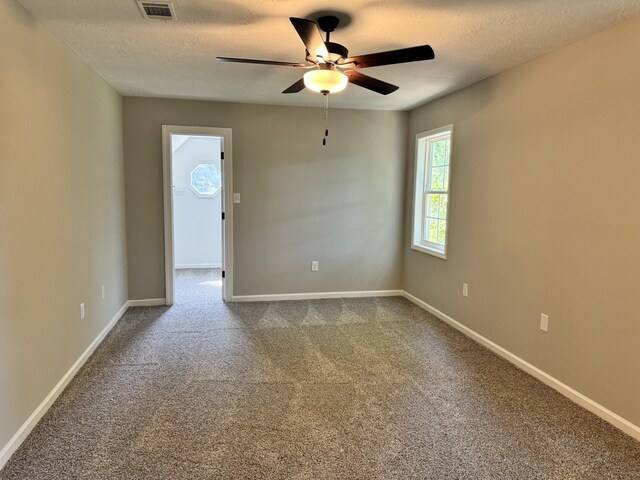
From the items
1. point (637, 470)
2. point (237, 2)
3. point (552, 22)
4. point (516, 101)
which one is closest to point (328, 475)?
point (637, 470)

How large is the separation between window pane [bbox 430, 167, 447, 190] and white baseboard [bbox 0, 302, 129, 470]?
146 inches

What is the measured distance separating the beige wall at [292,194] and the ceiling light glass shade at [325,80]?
7.67 ft

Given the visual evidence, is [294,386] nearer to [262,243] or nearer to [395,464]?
[395,464]

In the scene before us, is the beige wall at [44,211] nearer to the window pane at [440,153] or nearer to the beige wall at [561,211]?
the beige wall at [561,211]

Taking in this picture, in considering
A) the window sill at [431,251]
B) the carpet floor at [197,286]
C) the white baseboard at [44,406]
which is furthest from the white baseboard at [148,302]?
the window sill at [431,251]

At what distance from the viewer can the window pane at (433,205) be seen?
176 inches

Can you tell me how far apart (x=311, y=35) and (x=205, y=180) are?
17.6 feet

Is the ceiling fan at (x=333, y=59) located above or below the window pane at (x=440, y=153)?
above

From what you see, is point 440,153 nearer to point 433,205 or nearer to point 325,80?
point 433,205

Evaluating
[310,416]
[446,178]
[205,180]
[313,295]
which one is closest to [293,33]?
[310,416]

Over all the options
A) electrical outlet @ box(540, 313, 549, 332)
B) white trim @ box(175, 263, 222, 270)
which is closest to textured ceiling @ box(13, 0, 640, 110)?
electrical outlet @ box(540, 313, 549, 332)

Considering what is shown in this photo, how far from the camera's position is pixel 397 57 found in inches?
83.1

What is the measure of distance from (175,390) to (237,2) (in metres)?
2.39

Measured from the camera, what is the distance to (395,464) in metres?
1.92
